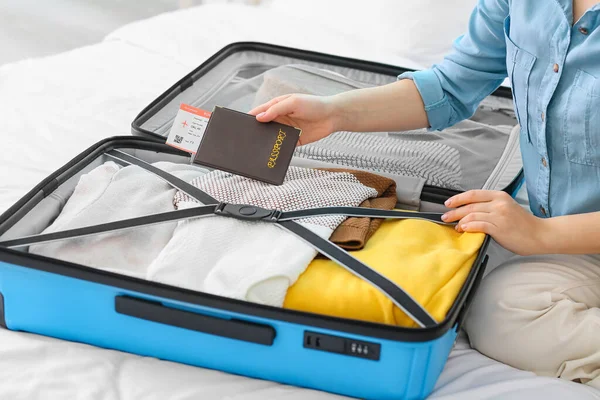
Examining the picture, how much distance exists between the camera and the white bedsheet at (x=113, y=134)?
81 centimetres

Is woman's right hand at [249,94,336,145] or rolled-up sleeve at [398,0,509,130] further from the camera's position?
rolled-up sleeve at [398,0,509,130]

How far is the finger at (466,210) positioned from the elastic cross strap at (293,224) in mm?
13

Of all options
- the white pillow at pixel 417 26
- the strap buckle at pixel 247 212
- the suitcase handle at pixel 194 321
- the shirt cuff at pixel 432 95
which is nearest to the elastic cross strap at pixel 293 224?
the strap buckle at pixel 247 212

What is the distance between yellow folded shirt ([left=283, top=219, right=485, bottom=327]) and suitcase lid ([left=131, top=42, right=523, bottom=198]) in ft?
0.62

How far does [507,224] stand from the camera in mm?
921

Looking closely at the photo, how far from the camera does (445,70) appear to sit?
1166 millimetres

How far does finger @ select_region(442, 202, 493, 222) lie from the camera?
37.3 inches

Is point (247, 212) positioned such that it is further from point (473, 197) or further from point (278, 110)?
point (473, 197)

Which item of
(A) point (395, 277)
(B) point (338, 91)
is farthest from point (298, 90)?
(A) point (395, 277)

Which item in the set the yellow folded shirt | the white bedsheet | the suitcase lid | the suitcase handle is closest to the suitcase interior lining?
the suitcase lid

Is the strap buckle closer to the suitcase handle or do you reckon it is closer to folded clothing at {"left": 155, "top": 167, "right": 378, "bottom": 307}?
folded clothing at {"left": 155, "top": 167, "right": 378, "bottom": 307}

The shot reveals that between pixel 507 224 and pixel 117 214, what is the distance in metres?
0.48

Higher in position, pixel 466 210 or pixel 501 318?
pixel 466 210

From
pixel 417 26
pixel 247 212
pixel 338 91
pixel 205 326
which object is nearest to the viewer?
pixel 205 326
